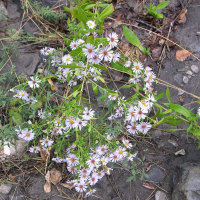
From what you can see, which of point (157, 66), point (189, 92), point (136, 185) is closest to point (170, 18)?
point (157, 66)

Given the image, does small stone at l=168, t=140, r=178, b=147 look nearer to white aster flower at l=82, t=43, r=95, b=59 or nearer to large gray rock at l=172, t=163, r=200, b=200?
large gray rock at l=172, t=163, r=200, b=200

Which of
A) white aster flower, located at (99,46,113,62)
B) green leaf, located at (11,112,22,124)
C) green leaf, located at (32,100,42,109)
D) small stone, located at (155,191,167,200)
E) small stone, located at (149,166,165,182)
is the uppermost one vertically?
white aster flower, located at (99,46,113,62)

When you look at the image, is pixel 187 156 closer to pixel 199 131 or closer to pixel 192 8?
pixel 199 131

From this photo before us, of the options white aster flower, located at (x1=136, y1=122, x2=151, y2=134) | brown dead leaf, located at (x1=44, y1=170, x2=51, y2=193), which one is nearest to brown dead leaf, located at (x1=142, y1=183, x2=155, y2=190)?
white aster flower, located at (x1=136, y1=122, x2=151, y2=134)

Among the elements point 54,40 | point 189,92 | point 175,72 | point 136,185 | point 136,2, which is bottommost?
point 136,185

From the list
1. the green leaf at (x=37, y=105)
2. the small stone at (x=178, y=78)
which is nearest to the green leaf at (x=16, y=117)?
Answer: the green leaf at (x=37, y=105)

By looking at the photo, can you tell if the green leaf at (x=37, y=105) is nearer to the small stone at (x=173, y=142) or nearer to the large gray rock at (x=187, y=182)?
the small stone at (x=173, y=142)

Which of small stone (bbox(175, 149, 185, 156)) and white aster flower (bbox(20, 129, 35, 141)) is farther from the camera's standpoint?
small stone (bbox(175, 149, 185, 156))

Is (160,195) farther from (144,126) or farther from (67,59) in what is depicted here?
(67,59)
